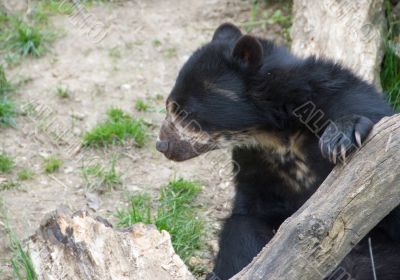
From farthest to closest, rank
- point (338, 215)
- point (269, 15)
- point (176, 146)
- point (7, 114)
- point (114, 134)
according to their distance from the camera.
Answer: point (269, 15) → point (7, 114) → point (114, 134) → point (176, 146) → point (338, 215)

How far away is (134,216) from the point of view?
5898 mm

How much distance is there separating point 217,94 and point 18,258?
195cm

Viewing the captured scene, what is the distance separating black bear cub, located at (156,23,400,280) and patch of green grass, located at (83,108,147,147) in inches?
76.0

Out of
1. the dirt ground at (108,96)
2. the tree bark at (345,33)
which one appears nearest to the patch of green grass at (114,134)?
the dirt ground at (108,96)

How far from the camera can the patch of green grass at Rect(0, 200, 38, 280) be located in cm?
474

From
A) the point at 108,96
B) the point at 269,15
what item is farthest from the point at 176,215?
the point at 269,15

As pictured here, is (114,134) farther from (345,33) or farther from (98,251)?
(98,251)

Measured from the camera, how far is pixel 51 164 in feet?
22.8

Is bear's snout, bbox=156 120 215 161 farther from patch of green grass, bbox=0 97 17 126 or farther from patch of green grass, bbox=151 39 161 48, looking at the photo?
patch of green grass, bbox=151 39 161 48

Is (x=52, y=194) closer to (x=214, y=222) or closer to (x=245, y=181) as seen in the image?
(x=214, y=222)

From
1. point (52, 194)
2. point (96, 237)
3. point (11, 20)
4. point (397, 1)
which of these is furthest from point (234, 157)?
point (11, 20)

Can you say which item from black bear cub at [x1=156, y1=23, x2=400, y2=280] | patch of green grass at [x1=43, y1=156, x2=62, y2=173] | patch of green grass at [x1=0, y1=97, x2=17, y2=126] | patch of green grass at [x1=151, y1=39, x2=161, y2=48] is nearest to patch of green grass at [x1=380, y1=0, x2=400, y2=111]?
black bear cub at [x1=156, y1=23, x2=400, y2=280]

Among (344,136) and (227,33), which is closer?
(344,136)

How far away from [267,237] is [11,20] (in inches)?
185
